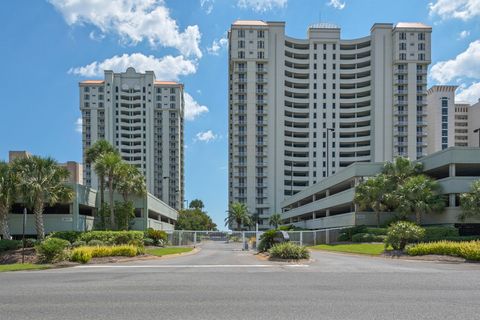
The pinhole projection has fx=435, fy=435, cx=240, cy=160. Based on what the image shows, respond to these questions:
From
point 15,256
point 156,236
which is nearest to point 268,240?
point 156,236

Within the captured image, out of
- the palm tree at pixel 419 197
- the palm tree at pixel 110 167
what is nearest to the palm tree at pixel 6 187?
the palm tree at pixel 110 167

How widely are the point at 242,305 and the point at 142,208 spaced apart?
133 feet

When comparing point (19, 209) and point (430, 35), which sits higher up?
point (430, 35)

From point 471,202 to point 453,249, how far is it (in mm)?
14221

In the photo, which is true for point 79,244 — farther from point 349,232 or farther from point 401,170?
point 401,170

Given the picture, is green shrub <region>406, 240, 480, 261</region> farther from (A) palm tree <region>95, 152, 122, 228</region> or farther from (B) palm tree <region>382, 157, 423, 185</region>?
(A) palm tree <region>95, 152, 122, 228</region>

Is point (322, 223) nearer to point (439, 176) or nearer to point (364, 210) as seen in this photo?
point (364, 210)

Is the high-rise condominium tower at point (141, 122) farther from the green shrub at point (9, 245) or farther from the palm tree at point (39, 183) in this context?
the green shrub at point (9, 245)

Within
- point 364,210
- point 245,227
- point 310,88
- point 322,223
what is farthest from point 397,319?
point 310,88

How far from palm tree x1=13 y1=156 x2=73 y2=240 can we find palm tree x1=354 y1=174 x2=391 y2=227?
27910mm

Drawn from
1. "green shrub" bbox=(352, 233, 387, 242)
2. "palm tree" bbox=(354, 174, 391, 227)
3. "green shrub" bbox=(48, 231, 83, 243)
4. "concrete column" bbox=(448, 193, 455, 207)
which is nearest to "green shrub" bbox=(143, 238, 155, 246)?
"green shrub" bbox=(48, 231, 83, 243)

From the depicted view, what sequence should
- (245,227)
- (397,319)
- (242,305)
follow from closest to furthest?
(397,319), (242,305), (245,227)

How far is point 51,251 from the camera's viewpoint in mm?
22312

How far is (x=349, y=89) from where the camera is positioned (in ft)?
378
